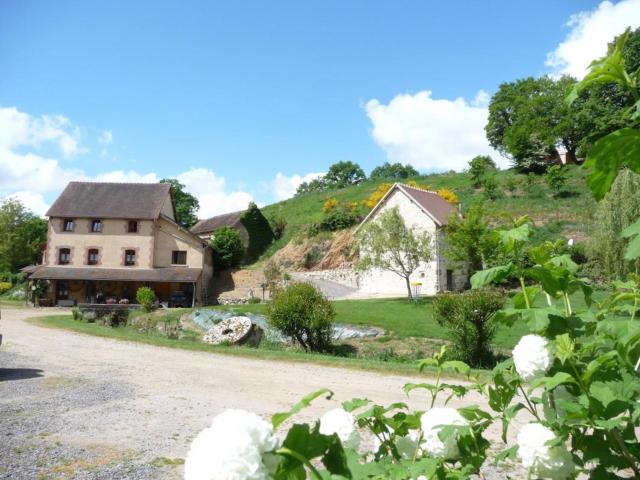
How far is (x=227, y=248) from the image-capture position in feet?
138

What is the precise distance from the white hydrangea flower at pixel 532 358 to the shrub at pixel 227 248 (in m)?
40.9

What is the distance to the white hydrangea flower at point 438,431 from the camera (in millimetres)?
1524

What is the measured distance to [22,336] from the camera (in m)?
17.2

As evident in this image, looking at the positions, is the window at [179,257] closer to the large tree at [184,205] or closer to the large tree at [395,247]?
the large tree at [395,247]

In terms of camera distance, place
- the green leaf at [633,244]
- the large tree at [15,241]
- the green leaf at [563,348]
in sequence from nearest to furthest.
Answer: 1. the green leaf at [633,244]
2. the green leaf at [563,348]
3. the large tree at [15,241]

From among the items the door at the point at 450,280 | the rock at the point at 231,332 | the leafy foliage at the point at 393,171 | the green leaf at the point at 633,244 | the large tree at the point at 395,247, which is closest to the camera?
the green leaf at the point at 633,244

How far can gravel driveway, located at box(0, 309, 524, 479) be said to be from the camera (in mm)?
5117

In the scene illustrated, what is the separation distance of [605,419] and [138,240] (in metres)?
38.9

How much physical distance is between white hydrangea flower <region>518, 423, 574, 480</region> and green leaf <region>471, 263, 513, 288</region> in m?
0.61

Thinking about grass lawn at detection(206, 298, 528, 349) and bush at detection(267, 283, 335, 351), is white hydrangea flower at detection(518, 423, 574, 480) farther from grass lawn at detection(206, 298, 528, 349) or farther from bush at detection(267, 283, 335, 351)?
bush at detection(267, 283, 335, 351)

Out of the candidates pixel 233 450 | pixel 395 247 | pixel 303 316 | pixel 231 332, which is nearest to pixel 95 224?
pixel 395 247

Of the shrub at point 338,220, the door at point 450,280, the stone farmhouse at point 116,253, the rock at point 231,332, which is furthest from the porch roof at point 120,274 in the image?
the door at point 450,280

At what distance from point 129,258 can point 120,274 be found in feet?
6.63

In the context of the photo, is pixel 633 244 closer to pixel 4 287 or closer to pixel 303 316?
pixel 303 316
